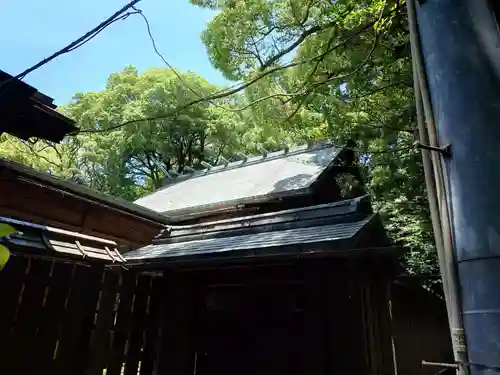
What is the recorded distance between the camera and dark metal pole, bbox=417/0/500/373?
4.14ft

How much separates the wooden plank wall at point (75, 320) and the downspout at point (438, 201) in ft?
13.1

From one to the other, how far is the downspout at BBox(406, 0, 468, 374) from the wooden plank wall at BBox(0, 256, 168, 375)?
13.1 ft

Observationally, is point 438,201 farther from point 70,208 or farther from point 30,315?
point 70,208

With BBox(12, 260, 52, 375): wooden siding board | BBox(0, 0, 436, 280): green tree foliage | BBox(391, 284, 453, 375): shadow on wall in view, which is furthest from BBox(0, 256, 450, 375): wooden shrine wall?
BBox(0, 0, 436, 280): green tree foliage

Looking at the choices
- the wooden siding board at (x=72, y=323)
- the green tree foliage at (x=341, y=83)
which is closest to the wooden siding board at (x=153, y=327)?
the wooden siding board at (x=72, y=323)

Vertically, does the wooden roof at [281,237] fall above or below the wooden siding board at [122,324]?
above

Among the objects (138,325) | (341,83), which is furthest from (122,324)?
(341,83)

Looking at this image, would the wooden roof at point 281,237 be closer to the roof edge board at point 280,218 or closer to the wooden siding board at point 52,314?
the roof edge board at point 280,218

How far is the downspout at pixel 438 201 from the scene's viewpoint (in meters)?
1.36

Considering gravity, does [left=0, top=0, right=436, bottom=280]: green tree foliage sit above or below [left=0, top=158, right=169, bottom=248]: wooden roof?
above

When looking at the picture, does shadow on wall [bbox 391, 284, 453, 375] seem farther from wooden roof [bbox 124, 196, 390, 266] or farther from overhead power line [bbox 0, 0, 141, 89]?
overhead power line [bbox 0, 0, 141, 89]

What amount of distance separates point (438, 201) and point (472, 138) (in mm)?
278

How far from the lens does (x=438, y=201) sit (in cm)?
154

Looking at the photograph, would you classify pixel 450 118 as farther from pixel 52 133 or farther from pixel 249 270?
pixel 52 133
